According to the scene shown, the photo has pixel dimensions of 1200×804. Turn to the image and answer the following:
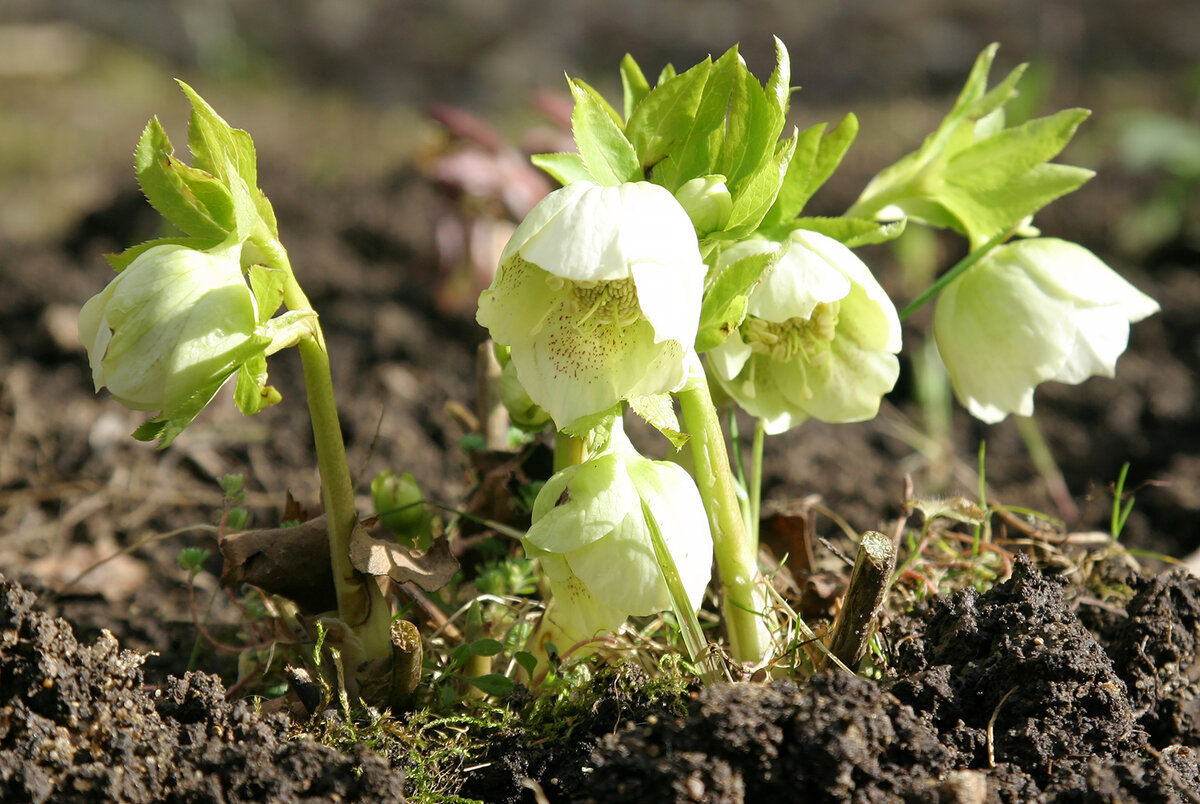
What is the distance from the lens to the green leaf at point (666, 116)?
0.99m

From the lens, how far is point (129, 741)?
37.0 inches

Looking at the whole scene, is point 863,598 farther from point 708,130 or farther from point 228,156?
point 228,156

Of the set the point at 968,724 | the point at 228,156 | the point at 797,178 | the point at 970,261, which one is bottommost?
the point at 968,724

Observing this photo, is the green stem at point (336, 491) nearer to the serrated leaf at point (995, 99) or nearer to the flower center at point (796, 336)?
the flower center at point (796, 336)

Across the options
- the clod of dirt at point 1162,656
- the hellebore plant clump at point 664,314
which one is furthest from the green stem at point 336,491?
the clod of dirt at point 1162,656

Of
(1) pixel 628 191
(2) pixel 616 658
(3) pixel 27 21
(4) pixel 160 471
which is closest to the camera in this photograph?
(1) pixel 628 191

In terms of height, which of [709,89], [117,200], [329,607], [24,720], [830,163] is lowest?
[117,200]

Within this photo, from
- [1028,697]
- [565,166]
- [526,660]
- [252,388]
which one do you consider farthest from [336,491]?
[1028,697]

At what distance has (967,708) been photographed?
1040 millimetres

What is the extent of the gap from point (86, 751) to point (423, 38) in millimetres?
4264

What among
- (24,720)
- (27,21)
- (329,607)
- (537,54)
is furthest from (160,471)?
(27,21)

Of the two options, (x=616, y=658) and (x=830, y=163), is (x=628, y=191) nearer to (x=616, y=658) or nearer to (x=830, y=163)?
(x=830, y=163)

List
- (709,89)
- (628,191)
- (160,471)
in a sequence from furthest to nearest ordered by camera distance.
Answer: (160,471)
(709,89)
(628,191)

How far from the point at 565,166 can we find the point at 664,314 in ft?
0.78
